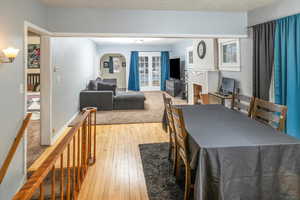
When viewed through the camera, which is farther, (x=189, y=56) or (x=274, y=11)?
(x=189, y=56)

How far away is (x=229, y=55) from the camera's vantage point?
515cm

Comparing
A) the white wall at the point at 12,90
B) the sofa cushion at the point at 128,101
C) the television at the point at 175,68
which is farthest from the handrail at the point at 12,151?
the television at the point at 175,68

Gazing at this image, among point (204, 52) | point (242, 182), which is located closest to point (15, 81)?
point (242, 182)

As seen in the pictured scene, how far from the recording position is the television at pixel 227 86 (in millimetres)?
4788

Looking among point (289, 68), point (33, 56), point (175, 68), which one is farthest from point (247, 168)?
point (175, 68)

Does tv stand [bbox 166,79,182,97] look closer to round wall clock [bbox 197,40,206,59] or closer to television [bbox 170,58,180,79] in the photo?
television [bbox 170,58,180,79]

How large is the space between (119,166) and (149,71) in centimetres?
929

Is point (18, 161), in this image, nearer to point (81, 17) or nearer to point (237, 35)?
point (81, 17)

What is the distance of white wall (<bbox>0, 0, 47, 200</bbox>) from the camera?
2.25 meters

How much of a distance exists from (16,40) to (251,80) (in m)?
3.96

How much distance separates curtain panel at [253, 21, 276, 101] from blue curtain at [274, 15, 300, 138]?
0.14m

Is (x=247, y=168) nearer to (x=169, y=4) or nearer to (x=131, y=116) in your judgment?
(x=169, y=4)

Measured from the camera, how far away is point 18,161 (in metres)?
2.63

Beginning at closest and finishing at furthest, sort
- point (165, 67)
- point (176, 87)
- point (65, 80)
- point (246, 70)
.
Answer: point (246, 70), point (65, 80), point (176, 87), point (165, 67)
